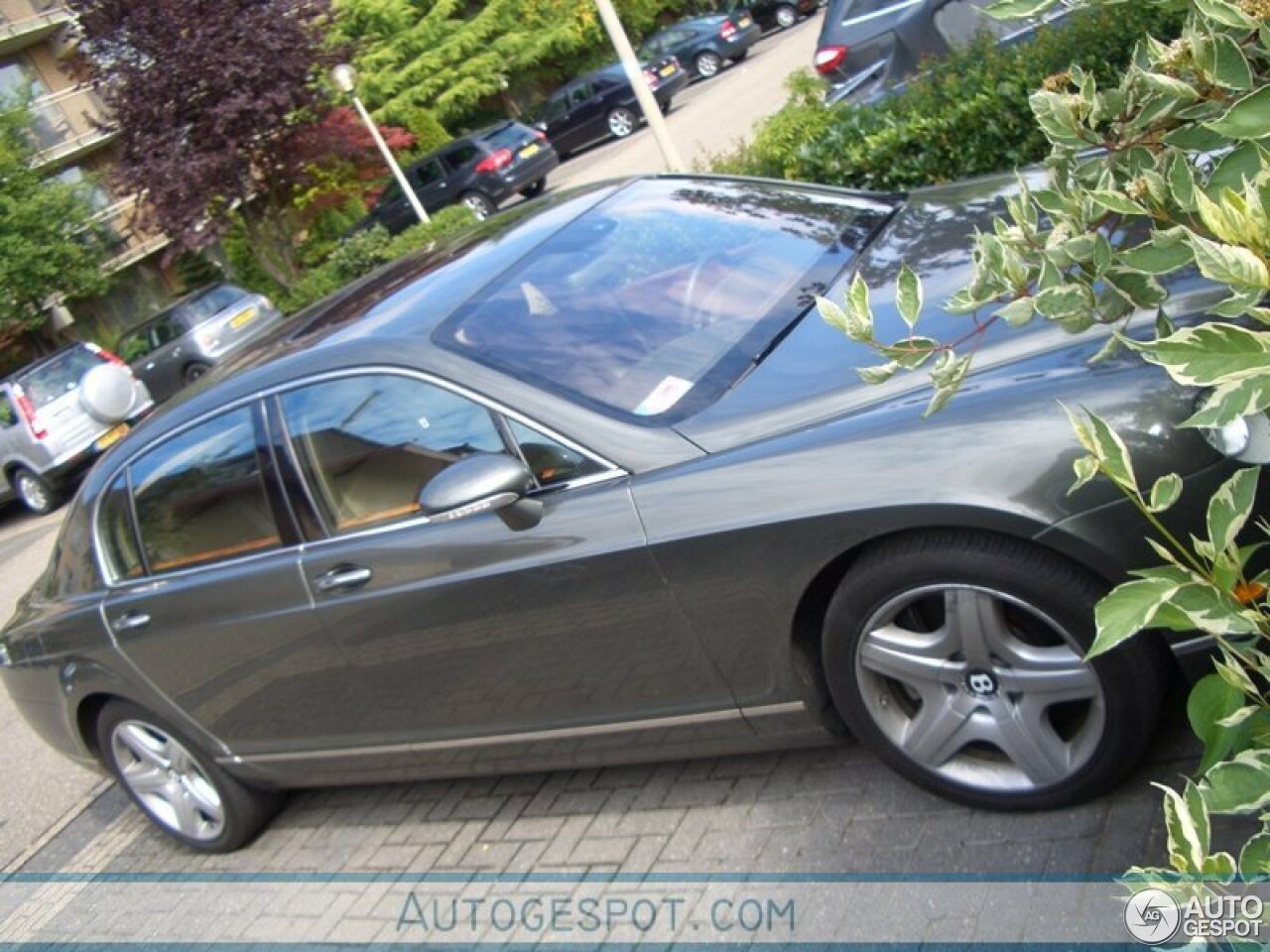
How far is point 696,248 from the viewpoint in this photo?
12.6ft

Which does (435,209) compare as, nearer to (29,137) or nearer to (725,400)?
(29,137)

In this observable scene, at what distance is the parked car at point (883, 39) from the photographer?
8914 mm

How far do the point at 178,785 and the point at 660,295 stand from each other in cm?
262

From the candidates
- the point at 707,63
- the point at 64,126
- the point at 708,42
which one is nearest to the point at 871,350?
the point at 708,42

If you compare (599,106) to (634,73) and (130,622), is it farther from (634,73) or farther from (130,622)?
(130,622)

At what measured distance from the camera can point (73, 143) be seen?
31.9m

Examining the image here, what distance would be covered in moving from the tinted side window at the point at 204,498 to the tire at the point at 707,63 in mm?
26008

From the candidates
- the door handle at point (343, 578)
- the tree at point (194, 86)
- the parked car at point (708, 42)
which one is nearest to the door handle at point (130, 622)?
the door handle at point (343, 578)

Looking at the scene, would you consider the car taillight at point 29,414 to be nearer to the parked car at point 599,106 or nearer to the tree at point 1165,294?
the tree at point 1165,294

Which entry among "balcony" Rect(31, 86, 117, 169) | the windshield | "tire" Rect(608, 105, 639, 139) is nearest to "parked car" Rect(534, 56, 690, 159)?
"tire" Rect(608, 105, 639, 139)

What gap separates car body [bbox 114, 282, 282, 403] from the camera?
57.1 ft

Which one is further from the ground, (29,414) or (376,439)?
(376,439)

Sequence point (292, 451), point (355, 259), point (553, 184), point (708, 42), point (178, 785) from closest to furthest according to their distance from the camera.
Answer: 1. point (292, 451)
2. point (178, 785)
3. point (355, 259)
4. point (553, 184)
5. point (708, 42)

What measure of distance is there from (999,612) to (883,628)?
261 millimetres
